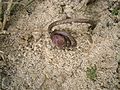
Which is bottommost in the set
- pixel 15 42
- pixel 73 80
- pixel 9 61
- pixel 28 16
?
pixel 73 80

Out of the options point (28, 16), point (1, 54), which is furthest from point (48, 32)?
point (1, 54)

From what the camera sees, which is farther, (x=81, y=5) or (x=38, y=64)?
(x=81, y=5)

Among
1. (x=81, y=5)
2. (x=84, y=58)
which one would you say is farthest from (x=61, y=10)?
(x=84, y=58)

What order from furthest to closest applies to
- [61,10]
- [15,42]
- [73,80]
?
[61,10], [15,42], [73,80]

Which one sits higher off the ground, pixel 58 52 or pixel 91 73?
pixel 58 52

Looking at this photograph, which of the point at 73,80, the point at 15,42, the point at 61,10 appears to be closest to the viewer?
the point at 73,80

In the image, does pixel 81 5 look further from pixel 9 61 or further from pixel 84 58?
pixel 9 61

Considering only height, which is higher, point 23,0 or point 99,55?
point 23,0
